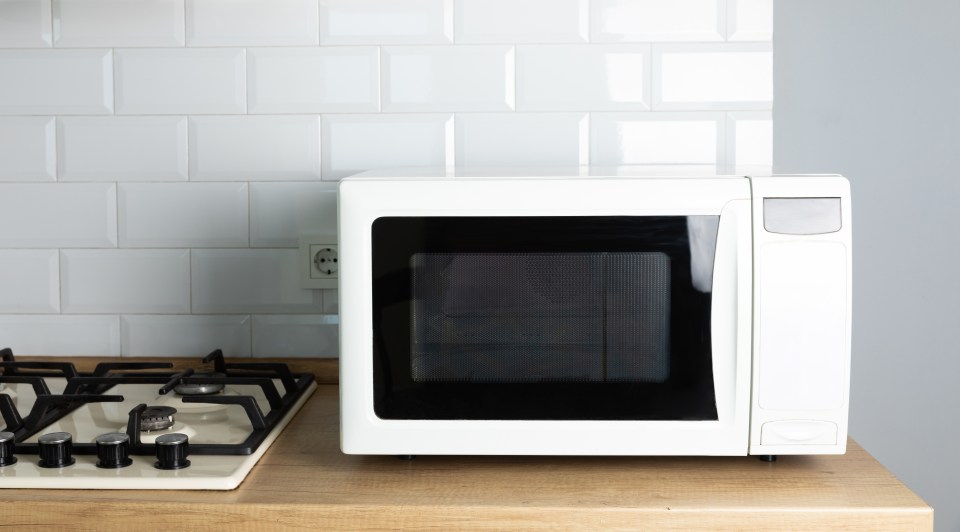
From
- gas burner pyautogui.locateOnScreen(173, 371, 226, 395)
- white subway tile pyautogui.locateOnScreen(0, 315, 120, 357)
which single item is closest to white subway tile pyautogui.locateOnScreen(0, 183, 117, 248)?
white subway tile pyautogui.locateOnScreen(0, 315, 120, 357)

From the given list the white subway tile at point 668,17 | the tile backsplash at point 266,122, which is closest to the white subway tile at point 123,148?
the tile backsplash at point 266,122

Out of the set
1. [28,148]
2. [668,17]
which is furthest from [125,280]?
[668,17]

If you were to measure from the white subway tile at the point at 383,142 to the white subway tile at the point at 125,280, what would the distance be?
278 mm

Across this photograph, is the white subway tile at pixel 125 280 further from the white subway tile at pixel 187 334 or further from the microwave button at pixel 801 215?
the microwave button at pixel 801 215

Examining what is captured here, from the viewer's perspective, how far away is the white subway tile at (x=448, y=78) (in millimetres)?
1374

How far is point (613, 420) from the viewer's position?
0.98 m

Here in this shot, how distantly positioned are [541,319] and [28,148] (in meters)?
0.91

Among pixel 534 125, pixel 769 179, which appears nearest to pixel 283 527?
pixel 769 179

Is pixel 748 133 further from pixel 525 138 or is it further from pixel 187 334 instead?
A: pixel 187 334

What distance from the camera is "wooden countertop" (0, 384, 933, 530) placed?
2.88 feet

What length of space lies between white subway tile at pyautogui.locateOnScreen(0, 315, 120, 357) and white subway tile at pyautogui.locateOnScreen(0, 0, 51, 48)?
1.38 ft

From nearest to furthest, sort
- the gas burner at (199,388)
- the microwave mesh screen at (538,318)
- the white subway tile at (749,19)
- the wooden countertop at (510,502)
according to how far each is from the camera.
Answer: the wooden countertop at (510,502), the microwave mesh screen at (538,318), the gas burner at (199,388), the white subway tile at (749,19)

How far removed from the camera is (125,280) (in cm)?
143

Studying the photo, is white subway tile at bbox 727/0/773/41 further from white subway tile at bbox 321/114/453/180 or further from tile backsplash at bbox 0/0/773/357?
white subway tile at bbox 321/114/453/180
